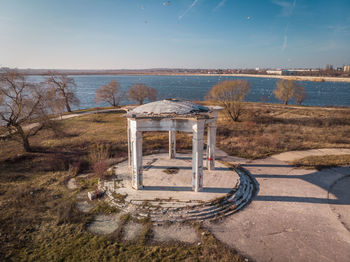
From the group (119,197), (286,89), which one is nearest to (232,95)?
(286,89)

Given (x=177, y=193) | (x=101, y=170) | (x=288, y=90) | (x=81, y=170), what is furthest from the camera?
(x=288, y=90)

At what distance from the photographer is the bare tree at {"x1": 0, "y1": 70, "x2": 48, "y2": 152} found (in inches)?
923

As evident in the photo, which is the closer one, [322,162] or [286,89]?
[322,162]

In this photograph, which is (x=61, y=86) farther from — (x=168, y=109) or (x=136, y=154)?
(x=168, y=109)

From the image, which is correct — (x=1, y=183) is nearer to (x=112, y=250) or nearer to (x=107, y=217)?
(x=107, y=217)

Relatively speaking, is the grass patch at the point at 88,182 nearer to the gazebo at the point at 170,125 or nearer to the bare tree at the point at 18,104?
the gazebo at the point at 170,125

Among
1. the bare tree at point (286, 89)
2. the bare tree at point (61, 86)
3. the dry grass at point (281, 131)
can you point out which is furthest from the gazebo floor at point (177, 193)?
the bare tree at point (286, 89)

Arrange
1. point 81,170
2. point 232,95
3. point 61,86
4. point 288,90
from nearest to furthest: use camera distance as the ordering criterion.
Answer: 1. point 81,170
2. point 232,95
3. point 61,86
4. point 288,90

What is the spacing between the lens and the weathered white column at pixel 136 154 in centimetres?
1492

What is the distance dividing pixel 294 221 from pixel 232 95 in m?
33.9

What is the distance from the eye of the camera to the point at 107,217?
13234 mm

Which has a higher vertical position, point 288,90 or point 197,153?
point 288,90

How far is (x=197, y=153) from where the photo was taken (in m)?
14.9

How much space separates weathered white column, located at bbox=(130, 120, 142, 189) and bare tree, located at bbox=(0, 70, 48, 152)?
1588cm
